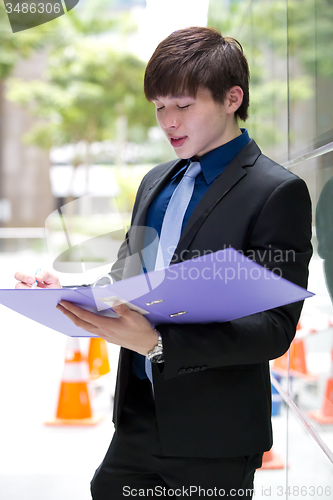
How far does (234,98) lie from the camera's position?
137 centimetres

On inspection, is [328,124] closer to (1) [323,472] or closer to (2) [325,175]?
(2) [325,175]

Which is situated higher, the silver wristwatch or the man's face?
the man's face

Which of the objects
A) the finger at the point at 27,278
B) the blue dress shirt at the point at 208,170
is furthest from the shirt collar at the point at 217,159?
the finger at the point at 27,278

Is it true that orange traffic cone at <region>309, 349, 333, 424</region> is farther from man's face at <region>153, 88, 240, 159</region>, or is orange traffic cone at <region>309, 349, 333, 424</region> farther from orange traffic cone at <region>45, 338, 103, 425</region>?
orange traffic cone at <region>45, 338, 103, 425</region>

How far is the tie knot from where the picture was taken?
1.42m

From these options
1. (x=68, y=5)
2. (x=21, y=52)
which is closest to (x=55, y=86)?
(x=21, y=52)

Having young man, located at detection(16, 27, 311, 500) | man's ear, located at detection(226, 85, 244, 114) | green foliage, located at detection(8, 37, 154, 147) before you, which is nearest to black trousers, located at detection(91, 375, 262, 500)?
young man, located at detection(16, 27, 311, 500)

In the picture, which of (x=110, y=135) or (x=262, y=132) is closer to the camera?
(x=262, y=132)

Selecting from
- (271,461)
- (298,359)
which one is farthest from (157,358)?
(271,461)

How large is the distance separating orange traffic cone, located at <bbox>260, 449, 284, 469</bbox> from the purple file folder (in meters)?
2.02

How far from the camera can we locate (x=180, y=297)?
1.00 metres

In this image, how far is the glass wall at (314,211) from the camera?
177 cm

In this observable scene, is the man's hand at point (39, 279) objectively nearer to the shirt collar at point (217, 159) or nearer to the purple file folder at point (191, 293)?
the purple file folder at point (191, 293)

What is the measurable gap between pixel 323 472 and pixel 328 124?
1.19m
